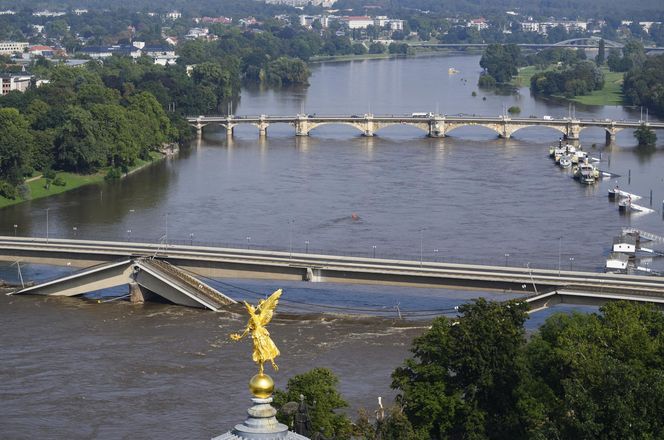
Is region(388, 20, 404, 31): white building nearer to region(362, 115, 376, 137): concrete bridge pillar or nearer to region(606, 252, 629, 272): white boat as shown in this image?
region(362, 115, 376, 137): concrete bridge pillar

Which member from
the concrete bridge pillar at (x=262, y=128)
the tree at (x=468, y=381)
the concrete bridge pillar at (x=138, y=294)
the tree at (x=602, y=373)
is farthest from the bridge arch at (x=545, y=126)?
the tree at (x=468, y=381)

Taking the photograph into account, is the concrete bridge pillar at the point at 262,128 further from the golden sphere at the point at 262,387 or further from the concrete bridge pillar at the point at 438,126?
the golden sphere at the point at 262,387

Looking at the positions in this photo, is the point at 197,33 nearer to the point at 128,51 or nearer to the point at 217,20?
the point at 217,20

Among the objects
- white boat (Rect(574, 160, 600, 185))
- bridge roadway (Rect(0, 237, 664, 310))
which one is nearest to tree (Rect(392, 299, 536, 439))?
bridge roadway (Rect(0, 237, 664, 310))

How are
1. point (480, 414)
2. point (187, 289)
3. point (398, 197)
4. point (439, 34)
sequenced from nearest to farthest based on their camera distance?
1. point (480, 414)
2. point (187, 289)
3. point (398, 197)
4. point (439, 34)

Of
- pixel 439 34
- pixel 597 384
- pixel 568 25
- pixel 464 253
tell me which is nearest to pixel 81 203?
pixel 464 253

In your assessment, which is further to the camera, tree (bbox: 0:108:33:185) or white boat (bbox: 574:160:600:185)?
white boat (bbox: 574:160:600:185)

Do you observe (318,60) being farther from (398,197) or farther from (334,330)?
(334,330)
